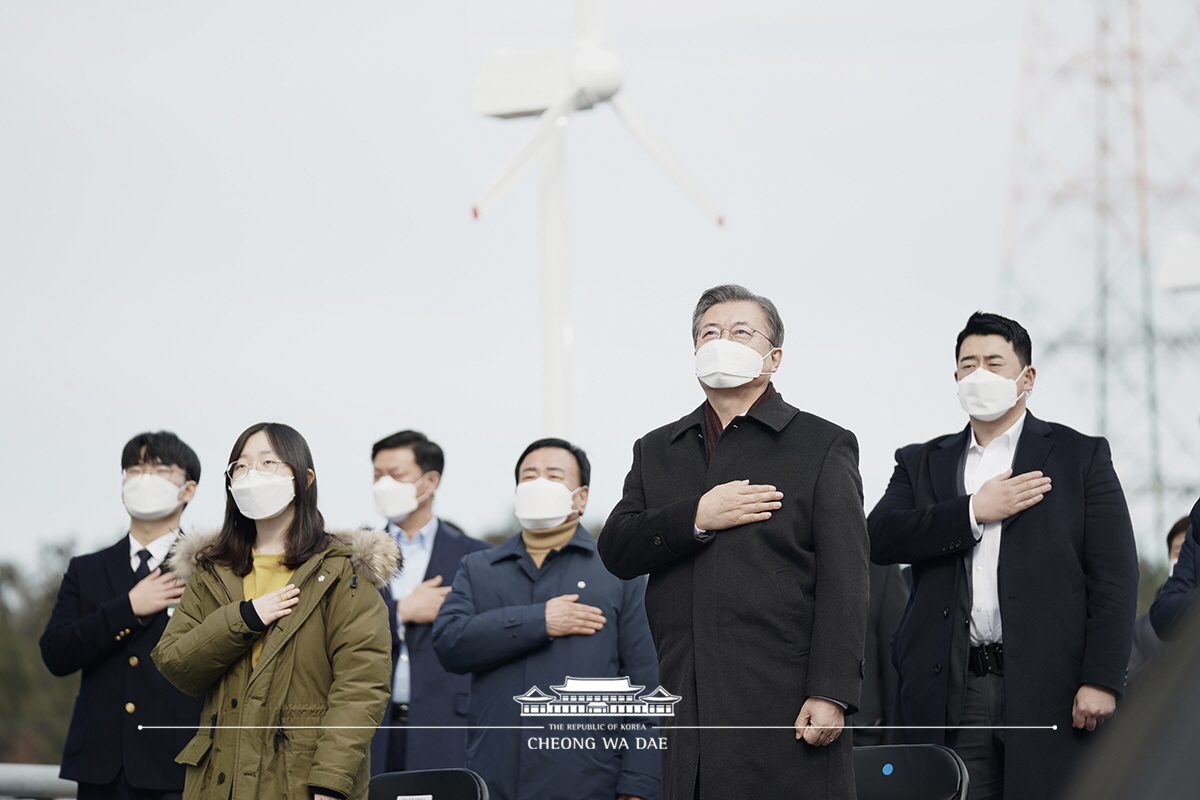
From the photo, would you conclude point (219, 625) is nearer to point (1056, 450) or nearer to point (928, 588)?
point (928, 588)

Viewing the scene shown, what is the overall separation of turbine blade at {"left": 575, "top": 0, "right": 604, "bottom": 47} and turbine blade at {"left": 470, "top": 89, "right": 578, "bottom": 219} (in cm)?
89

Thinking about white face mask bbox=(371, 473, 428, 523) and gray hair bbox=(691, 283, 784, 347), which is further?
white face mask bbox=(371, 473, 428, 523)

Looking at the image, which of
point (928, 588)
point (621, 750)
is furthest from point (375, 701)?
point (928, 588)

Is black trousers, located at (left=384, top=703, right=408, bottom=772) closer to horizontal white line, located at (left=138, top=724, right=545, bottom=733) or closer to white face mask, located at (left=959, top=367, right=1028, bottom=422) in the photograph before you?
horizontal white line, located at (left=138, top=724, right=545, bottom=733)

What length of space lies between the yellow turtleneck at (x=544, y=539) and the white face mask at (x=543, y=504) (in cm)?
3

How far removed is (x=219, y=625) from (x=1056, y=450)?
9.74ft

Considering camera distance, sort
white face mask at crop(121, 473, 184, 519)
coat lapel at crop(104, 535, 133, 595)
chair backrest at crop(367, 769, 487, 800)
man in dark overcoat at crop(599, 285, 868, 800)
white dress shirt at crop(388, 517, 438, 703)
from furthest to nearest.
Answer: white dress shirt at crop(388, 517, 438, 703) < white face mask at crop(121, 473, 184, 519) < coat lapel at crop(104, 535, 133, 595) < chair backrest at crop(367, 769, 487, 800) < man in dark overcoat at crop(599, 285, 868, 800)

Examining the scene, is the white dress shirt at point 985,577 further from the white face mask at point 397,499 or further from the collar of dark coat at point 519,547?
the white face mask at point 397,499

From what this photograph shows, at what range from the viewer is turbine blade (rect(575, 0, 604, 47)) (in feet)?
51.0

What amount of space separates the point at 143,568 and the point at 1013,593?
3.57 metres

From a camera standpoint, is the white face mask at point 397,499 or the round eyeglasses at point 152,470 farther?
the white face mask at point 397,499

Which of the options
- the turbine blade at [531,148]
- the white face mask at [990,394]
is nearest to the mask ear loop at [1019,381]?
the white face mask at [990,394]

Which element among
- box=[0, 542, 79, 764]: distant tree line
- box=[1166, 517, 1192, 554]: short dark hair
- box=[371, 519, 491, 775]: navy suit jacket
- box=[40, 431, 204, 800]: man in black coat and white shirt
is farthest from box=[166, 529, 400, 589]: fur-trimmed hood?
box=[0, 542, 79, 764]: distant tree line

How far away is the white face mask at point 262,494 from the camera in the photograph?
470 centimetres
